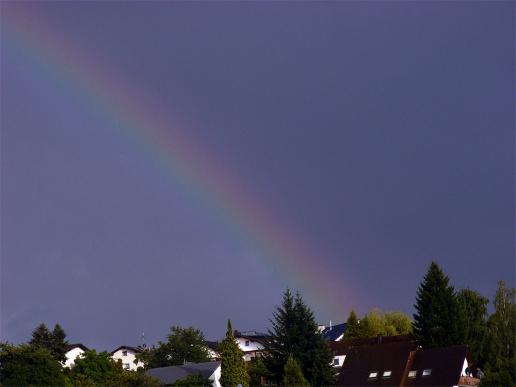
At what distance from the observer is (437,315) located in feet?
241

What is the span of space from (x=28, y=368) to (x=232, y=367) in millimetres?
18172

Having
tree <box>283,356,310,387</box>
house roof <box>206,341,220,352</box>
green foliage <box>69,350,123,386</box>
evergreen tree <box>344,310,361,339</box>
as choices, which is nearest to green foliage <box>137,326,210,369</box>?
house roof <box>206,341,220,352</box>

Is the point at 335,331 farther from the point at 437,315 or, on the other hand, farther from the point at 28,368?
the point at 28,368

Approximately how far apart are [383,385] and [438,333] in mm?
8578

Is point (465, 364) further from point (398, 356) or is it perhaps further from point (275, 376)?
point (275, 376)

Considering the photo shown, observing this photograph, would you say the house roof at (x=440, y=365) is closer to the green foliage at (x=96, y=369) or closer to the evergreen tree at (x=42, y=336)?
the green foliage at (x=96, y=369)

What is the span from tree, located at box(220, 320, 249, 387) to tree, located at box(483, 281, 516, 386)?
20.8m

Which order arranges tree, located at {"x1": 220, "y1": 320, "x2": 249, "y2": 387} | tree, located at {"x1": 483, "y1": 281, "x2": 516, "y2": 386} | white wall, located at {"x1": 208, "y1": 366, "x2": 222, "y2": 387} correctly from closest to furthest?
1. tree, located at {"x1": 483, "y1": 281, "x2": 516, "y2": 386}
2. tree, located at {"x1": 220, "y1": 320, "x2": 249, "y2": 387}
3. white wall, located at {"x1": 208, "y1": 366, "x2": 222, "y2": 387}

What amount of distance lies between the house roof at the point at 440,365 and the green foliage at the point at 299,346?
744 cm

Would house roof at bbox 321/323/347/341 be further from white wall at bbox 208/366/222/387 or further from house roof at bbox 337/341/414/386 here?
house roof at bbox 337/341/414/386

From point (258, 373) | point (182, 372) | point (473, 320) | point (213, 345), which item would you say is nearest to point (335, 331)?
point (213, 345)

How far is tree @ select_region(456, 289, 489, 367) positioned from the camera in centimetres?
7169

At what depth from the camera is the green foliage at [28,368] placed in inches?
2667

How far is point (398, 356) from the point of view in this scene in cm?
6894
